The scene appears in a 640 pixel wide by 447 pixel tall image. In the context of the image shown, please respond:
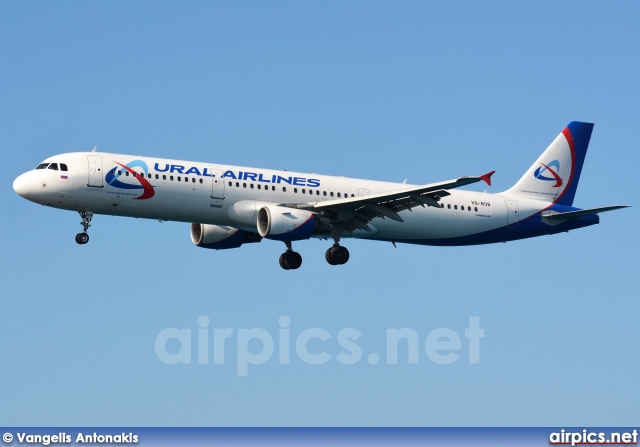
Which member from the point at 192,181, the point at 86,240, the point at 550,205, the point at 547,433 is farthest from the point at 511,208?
the point at 86,240

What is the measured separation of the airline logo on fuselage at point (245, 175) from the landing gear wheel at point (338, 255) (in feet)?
11.1

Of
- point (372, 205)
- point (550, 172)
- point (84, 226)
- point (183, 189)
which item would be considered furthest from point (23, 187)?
point (550, 172)

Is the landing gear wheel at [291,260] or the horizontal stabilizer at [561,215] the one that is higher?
the horizontal stabilizer at [561,215]

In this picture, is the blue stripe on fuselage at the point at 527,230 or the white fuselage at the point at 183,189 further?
the blue stripe on fuselage at the point at 527,230

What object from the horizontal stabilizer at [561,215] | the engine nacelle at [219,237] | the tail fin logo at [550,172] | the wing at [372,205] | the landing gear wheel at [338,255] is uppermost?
the tail fin logo at [550,172]

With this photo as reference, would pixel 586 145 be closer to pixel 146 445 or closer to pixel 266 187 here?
pixel 266 187

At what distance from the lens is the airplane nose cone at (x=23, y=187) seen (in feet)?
175

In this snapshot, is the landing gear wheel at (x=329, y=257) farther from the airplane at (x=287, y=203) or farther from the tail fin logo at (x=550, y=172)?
the tail fin logo at (x=550, y=172)

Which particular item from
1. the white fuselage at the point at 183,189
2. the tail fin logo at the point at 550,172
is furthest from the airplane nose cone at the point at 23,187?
the tail fin logo at the point at 550,172

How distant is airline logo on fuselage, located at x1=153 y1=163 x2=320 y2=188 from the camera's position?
5450 centimetres

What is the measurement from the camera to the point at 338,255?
58.5 m

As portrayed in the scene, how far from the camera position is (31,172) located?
53.9 meters

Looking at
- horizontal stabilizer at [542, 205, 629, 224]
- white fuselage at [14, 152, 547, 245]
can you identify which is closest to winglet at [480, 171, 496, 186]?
white fuselage at [14, 152, 547, 245]

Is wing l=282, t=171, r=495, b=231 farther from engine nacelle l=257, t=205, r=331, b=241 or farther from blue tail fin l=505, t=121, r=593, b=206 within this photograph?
blue tail fin l=505, t=121, r=593, b=206
